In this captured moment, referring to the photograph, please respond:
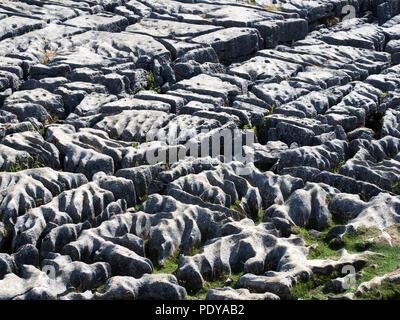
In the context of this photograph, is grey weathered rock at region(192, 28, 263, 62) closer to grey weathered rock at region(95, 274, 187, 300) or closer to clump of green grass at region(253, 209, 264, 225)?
clump of green grass at region(253, 209, 264, 225)

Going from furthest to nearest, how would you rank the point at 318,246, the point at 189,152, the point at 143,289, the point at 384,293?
1. the point at 189,152
2. the point at 318,246
3. the point at 143,289
4. the point at 384,293

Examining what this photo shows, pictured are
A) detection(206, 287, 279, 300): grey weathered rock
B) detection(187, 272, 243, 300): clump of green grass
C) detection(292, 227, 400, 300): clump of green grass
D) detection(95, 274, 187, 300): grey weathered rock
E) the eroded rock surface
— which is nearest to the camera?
detection(206, 287, 279, 300): grey weathered rock

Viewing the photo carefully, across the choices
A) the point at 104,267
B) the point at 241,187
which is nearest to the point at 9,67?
the point at 241,187

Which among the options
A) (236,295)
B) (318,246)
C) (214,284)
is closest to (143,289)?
(214,284)

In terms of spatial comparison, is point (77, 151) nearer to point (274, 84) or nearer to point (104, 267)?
point (104, 267)

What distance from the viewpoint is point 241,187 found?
19703mm

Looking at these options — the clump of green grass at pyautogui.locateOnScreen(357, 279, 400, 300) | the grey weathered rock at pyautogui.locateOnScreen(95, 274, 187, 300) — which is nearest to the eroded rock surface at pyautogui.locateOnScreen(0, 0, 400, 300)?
the grey weathered rock at pyautogui.locateOnScreen(95, 274, 187, 300)

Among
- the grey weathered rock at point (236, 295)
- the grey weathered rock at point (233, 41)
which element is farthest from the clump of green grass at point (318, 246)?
the grey weathered rock at point (233, 41)

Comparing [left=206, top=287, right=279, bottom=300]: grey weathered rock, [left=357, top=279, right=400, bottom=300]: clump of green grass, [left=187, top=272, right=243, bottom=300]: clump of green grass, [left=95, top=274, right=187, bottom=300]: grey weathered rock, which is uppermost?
[left=357, top=279, right=400, bottom=300]: clump of green grass

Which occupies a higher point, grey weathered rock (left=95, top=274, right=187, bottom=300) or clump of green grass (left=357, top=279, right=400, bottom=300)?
clump of green grass (left=357, top=279, right=400, bottom=300)

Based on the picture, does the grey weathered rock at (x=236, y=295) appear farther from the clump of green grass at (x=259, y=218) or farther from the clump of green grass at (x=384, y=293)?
the clump of green grass at (x=259, y=218)

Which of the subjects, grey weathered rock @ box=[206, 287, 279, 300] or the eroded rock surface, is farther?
the eroded rock surface

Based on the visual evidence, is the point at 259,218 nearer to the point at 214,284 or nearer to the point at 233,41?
the point at 214,284
